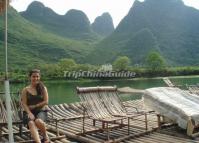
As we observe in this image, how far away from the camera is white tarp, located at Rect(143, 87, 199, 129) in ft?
23.7

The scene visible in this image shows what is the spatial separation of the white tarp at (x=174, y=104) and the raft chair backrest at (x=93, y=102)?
3.26 feet

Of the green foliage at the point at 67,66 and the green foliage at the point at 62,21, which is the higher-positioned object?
the green foliage at the point at 62,21

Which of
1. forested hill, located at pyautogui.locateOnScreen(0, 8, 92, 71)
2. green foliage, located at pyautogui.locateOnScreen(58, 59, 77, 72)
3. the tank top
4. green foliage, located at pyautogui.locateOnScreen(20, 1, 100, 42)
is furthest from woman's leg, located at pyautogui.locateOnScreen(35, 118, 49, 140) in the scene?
green foliage, located at pyautogui.locateOnScreen(20, 1, 100, 42)

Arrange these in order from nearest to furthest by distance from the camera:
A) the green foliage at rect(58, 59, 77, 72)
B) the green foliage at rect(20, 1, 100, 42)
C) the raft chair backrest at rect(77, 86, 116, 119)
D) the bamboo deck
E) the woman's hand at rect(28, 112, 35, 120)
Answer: the woman's hand at rect(28, 112, 35, 120), the bamboo deck, the raft chair backrest at rect(77, 86, 116, 119), the green foliage at rect(58, 59, 77, 72), the green foliage at rect(20, 1, 100, 42)

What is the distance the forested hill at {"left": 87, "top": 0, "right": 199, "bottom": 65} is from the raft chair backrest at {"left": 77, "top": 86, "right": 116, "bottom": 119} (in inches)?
3640

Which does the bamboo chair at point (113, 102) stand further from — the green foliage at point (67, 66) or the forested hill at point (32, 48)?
the forested hill at point (32, 48)

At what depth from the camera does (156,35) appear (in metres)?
128

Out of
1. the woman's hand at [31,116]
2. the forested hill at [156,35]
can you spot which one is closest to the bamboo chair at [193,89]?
the woman's hand at [31,116]

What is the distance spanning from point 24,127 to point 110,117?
2026 millimetres

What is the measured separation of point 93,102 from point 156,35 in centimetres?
12228

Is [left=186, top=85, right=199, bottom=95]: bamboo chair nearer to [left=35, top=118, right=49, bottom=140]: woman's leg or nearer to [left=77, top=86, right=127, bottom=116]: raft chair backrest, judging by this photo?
[left=77, top=86, right=127, bottom=116]: raft chair backrest

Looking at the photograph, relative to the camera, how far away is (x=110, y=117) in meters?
8.12

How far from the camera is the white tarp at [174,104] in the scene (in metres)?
7.23

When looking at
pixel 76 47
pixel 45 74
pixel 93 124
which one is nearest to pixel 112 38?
pixel 76 47
